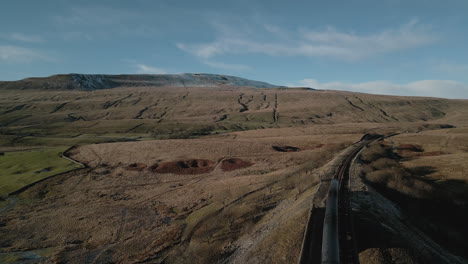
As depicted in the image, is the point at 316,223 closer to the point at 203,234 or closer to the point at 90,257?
the point at 203,234

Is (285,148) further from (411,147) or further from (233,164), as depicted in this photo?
(411,147)

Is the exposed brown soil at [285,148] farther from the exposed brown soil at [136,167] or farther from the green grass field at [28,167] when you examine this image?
the green grass field at [28,167]

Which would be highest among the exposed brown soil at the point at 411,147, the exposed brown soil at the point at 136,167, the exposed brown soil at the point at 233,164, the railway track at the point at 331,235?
the exposed brown soil at the point at 411,147

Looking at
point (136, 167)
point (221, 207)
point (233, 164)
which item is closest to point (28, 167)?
point (136, 167)

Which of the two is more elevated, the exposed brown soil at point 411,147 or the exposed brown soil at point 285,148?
the exposed brown soil at point 411,147

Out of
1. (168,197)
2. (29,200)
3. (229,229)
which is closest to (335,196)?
(229,229)

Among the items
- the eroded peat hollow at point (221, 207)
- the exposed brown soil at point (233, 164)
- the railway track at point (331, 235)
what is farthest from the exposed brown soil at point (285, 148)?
the railway track at point (331, 235)
